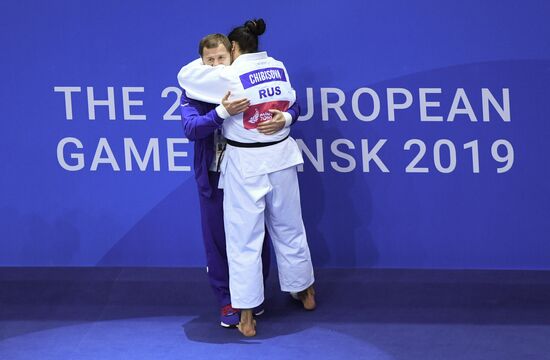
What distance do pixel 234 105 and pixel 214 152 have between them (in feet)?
1.24

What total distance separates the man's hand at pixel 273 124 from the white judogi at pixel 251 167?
0.02 m

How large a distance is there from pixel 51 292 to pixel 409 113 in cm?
208

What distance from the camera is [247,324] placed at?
5.05m

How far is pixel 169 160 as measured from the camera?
5.88 m

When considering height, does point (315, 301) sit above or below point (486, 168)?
below

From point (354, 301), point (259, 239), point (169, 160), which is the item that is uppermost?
point (169, 160)

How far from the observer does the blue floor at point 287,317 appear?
4.83 meters

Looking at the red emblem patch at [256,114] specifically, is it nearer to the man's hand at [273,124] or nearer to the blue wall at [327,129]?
the man's hand at [273,124]

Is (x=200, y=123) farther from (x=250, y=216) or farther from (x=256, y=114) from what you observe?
(x=250, y=216)

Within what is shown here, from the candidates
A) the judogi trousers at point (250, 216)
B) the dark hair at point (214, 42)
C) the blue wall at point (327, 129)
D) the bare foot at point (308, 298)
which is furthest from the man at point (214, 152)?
the blue wall at point (327, 129)

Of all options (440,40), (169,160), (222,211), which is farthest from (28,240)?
(440,40)

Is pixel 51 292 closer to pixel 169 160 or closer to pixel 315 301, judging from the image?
pixel 169 160

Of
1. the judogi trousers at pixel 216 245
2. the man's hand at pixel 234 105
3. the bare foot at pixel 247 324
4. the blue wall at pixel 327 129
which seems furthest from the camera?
the blue wall at pixel 327 129

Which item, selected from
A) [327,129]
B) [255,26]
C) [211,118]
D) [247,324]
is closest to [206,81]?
[211,118]
